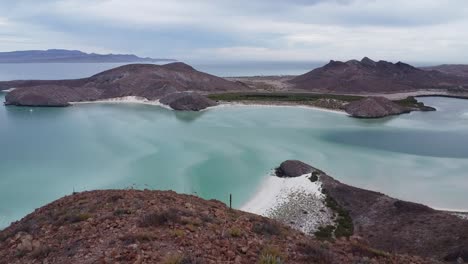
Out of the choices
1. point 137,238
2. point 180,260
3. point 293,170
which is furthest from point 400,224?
point 180,260

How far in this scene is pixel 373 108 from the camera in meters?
64.5

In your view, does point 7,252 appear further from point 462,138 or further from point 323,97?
point 323,97

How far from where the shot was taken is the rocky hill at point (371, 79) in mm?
96381

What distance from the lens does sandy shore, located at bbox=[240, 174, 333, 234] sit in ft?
67.5

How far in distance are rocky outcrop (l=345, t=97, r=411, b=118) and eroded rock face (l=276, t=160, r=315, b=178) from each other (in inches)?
1464

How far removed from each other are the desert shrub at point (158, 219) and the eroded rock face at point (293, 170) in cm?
1974

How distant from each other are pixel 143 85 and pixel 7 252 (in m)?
81.3

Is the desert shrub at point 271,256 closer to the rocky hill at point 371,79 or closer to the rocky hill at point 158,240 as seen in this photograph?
the rocky hill at point 158,240

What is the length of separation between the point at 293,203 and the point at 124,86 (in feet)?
235

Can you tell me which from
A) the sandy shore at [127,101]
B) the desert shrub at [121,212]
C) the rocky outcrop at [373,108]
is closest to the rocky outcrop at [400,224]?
the desert shrub at [121,212]

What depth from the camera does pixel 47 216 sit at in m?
10.8

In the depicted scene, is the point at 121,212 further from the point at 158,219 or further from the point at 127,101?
the point at 127,101

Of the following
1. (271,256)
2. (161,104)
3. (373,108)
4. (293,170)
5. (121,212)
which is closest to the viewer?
(271,256)

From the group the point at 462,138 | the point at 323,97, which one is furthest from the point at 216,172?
the point at 323,97
